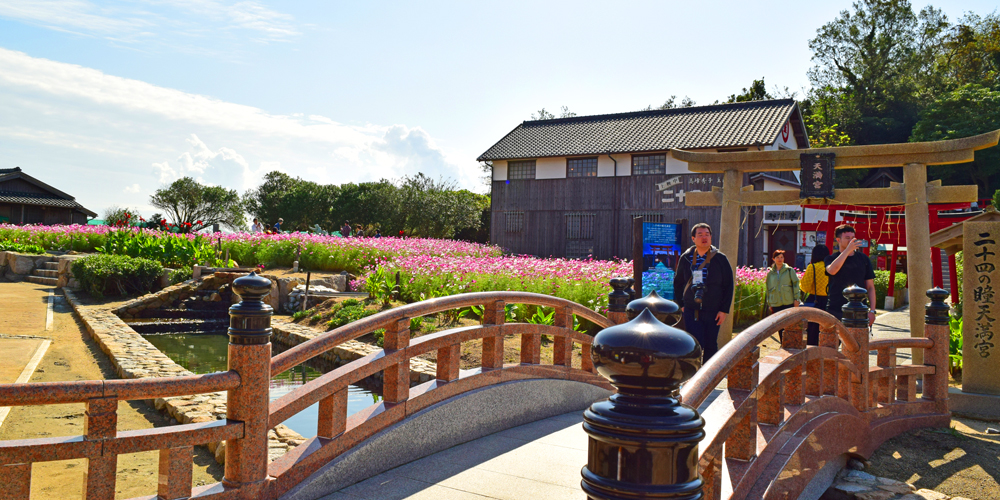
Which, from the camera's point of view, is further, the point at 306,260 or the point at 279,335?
the point at 306,260

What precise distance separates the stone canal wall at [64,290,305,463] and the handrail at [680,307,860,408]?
3583 mm

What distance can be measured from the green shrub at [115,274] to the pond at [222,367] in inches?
118

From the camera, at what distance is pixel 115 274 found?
50.7ft

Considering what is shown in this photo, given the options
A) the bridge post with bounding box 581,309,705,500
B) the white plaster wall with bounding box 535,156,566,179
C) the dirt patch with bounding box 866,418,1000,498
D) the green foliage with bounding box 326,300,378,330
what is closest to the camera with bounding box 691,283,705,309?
the dirt patch with bounding box 866,418,1000,498

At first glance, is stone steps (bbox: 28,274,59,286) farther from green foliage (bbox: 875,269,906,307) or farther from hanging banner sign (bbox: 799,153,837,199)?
green foliage (bbox: 875,269,906,307)

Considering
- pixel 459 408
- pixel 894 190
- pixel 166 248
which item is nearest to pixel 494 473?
pixel 459 408

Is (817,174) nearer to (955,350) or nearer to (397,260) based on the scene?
(955,350)

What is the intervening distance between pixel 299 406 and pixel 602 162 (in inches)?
973

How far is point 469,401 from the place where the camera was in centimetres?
527

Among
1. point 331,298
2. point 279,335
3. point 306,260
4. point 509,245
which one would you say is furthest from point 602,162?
point 279,335

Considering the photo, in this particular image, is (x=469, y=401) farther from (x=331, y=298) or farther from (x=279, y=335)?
(x=331, y=298)

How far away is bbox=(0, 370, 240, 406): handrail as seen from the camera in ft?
9.03

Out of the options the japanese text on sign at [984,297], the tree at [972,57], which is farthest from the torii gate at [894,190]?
the tree at [972,57]

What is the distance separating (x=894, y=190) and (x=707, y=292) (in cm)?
429
